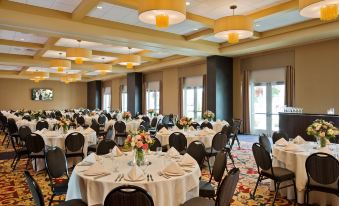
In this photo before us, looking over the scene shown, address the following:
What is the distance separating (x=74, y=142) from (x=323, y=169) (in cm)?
475

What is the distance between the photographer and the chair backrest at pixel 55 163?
148 inches

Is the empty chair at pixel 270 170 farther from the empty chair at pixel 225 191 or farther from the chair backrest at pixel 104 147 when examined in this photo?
the chair backrest at pixel 104 147

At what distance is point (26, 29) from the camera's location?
23.6 ft

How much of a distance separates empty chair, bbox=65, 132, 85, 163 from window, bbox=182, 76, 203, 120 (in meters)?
8.83

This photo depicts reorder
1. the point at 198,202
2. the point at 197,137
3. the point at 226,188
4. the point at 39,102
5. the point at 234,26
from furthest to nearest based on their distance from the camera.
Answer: the point at 39,102 → the point at 197,137 → the point at 234,26 → the point at 198,202 → the point at 226,188

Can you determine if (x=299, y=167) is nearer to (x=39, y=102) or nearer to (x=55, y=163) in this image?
(x=55, y=163)

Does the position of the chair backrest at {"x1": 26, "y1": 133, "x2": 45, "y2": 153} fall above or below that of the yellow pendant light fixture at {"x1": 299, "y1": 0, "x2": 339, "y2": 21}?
below

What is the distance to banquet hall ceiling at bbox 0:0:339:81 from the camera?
6.88 meters

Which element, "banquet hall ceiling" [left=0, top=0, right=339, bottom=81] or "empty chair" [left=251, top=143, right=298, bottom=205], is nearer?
"empty chair" [left=251, top=143, right=298, bottom=205]

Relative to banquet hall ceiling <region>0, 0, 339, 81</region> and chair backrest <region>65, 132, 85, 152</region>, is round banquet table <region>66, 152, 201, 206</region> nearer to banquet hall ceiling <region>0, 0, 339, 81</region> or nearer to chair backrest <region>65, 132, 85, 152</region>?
chair backrest <region>65, 132, 85, 152</region>

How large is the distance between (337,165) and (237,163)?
3.60 meters

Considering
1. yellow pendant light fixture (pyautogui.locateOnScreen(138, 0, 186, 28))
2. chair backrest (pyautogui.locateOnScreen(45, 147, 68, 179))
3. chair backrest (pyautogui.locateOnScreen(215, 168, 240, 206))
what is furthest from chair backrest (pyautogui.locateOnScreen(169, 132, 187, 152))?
chair backrest (pyautogui.locateOnScreen(215, 168, 240, 206))

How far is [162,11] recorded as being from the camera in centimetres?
473

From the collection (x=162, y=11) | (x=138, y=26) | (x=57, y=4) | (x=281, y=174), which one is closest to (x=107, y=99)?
(x=138, y=26)
